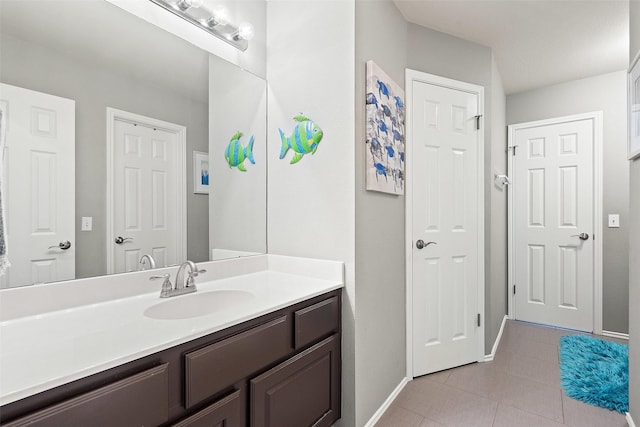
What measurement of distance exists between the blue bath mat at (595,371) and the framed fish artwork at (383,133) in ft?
5.71

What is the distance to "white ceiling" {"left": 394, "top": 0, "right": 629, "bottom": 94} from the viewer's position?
2094 mm

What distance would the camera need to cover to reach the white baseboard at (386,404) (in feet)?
5.82

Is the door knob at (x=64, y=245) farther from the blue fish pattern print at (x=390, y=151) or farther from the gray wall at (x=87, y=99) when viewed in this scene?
the blue fish pattern print at (x=390, y=151)

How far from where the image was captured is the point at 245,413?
1123 mm

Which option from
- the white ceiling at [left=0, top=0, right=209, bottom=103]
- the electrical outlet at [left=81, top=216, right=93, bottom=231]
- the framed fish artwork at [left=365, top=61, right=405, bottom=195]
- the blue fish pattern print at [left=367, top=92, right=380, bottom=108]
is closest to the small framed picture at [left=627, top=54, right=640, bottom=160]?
the framed fish artwork at [left=365, top=61, right=405, bottom=195]

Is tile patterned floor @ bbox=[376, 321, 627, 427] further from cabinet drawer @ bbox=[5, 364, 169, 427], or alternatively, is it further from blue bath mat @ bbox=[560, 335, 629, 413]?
cabinet drawer @ bbox=[5, 364, 169, 427]

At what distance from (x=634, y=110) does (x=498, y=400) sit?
178cm

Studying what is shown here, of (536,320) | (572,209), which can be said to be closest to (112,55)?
(572,209)

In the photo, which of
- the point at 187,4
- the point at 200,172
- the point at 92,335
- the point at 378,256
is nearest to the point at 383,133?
the point at 378,256

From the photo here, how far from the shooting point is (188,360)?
92 centimetres

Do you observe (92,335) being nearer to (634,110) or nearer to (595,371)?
(634,110)

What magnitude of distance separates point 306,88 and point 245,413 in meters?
1.57

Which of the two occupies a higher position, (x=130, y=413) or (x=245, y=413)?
(x=130, y=413)

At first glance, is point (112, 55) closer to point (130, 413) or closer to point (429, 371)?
point (130, 413)
